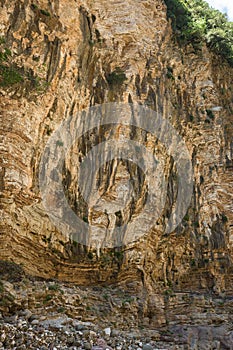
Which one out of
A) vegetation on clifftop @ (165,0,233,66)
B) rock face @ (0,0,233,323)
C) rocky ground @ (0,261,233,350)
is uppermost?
vegetation on clifftop @ (165,0,233,66)

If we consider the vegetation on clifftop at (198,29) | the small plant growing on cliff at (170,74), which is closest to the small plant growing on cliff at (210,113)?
the small plant growing on cliff at (170,74)

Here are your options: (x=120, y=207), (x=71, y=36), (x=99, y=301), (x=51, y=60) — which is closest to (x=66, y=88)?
(x=51, y=60)

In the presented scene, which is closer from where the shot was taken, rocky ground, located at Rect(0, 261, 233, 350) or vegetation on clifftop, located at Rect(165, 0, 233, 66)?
rocky ground, located at Rect(0, 261, 233, 350)

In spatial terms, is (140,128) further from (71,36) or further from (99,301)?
(99,301)

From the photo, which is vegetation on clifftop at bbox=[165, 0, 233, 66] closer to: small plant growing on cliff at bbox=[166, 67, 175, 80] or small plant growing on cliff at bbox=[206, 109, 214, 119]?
small plant growing on cliff at bbox=[166, 67, 175, 80]

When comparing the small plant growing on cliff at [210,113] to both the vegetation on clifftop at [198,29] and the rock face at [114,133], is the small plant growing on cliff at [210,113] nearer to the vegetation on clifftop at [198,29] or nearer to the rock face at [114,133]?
the rock face at [114,133]

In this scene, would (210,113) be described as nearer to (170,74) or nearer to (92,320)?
(170,74)

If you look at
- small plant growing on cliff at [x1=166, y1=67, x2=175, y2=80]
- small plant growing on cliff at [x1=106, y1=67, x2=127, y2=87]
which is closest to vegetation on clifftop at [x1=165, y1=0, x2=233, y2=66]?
small plant growing on cliff at [x1=166, y1=67, x2=175, y2=80]
